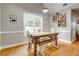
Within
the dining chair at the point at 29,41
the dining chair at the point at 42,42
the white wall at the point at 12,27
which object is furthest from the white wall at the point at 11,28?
the dining chair at the point at 42,42

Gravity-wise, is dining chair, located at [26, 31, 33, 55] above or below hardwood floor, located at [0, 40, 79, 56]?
above

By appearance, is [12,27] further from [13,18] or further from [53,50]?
[53,50]

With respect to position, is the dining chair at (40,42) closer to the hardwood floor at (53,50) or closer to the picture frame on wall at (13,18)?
the hardwood floor at (53,50)

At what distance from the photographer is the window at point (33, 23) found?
104 inches

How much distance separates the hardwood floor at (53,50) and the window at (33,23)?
1.64ft

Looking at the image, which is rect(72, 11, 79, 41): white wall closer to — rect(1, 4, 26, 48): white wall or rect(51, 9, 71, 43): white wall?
rect(51, 9, 71, 43): white wall

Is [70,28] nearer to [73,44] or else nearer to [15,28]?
[73,44]

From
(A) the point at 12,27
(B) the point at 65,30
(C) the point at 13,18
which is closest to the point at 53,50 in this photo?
(B) the point at 65,30

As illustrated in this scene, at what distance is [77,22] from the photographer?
280 cm

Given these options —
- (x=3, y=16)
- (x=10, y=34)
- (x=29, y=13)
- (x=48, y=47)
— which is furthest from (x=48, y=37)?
(x=3, y=16)

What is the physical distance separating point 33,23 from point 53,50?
929 millimetres

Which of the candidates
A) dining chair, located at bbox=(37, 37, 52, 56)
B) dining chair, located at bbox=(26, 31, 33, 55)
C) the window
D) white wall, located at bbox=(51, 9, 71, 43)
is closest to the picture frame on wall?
the window

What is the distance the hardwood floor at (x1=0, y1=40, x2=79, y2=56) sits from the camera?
239 cm

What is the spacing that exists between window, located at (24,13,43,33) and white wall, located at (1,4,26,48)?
0.20 metres
